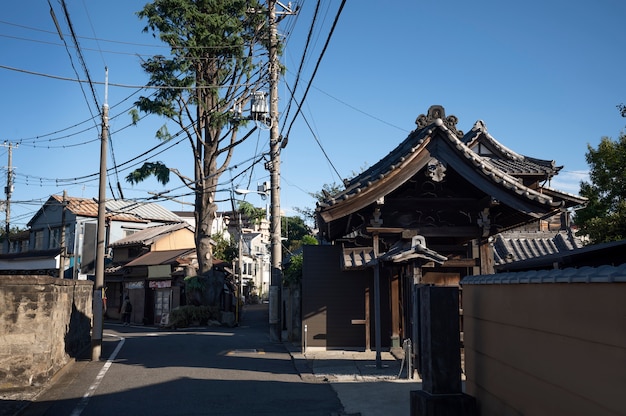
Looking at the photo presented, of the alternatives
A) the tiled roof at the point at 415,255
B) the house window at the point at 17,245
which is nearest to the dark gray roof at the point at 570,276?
the tiled roof at the point at 415,255

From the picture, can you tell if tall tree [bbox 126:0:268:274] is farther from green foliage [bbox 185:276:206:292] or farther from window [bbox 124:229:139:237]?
window [bbox 124:229:139:237]

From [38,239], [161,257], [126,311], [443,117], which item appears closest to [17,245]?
[38,239]

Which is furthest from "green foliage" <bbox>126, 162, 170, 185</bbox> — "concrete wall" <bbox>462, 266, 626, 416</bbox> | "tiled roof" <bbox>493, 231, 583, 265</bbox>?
"concrete wall" <bbox>462, 266, 626, 416</bbox>

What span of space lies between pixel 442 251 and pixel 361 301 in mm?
4025

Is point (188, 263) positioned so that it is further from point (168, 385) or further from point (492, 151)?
point (168, 385)

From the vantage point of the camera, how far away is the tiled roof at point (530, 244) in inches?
768

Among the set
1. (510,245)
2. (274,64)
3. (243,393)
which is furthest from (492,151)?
(243,393)

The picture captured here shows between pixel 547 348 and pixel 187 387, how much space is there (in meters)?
7.57

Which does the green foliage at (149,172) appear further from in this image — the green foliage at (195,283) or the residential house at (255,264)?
the residential house at (255,264)

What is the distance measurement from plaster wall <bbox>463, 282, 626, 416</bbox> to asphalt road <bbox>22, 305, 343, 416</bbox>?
3008 mm

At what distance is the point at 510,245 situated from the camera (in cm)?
2006

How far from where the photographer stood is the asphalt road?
9.05 meters

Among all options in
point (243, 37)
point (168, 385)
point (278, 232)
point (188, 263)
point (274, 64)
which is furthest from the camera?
point (188, 263)

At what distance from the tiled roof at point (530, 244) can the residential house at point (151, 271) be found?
19.1 metres
